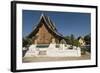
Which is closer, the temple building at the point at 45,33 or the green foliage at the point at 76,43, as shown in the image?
the temple building at the point at 45,33

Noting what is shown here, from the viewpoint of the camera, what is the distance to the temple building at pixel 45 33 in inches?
62.6

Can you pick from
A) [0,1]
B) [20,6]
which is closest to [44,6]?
[20,6]

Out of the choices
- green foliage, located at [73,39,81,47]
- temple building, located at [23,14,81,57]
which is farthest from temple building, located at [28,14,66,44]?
green foliage, located at [73,39,81,47]

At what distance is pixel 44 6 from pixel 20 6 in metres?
0.18

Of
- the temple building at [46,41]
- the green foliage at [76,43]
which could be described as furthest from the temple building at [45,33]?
the green foliage at [76,43]

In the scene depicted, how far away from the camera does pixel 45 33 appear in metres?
1.62

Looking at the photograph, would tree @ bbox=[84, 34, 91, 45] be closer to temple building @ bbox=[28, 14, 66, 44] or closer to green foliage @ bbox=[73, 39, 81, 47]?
green foliage @ bbox=[73, 39, 81, 47]

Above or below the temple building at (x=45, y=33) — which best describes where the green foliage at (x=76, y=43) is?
below

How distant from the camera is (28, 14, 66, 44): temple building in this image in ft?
5.22

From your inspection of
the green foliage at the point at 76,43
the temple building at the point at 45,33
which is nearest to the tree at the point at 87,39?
the green foliage at the point at 76,43

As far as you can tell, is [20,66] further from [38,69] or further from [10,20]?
[10,20]

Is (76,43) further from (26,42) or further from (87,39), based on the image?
(26,42)

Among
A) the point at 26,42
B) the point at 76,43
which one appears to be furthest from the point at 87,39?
the point at 26,42

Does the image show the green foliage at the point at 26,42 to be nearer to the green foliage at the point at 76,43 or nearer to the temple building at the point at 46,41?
the temple building at the point at 46,41
